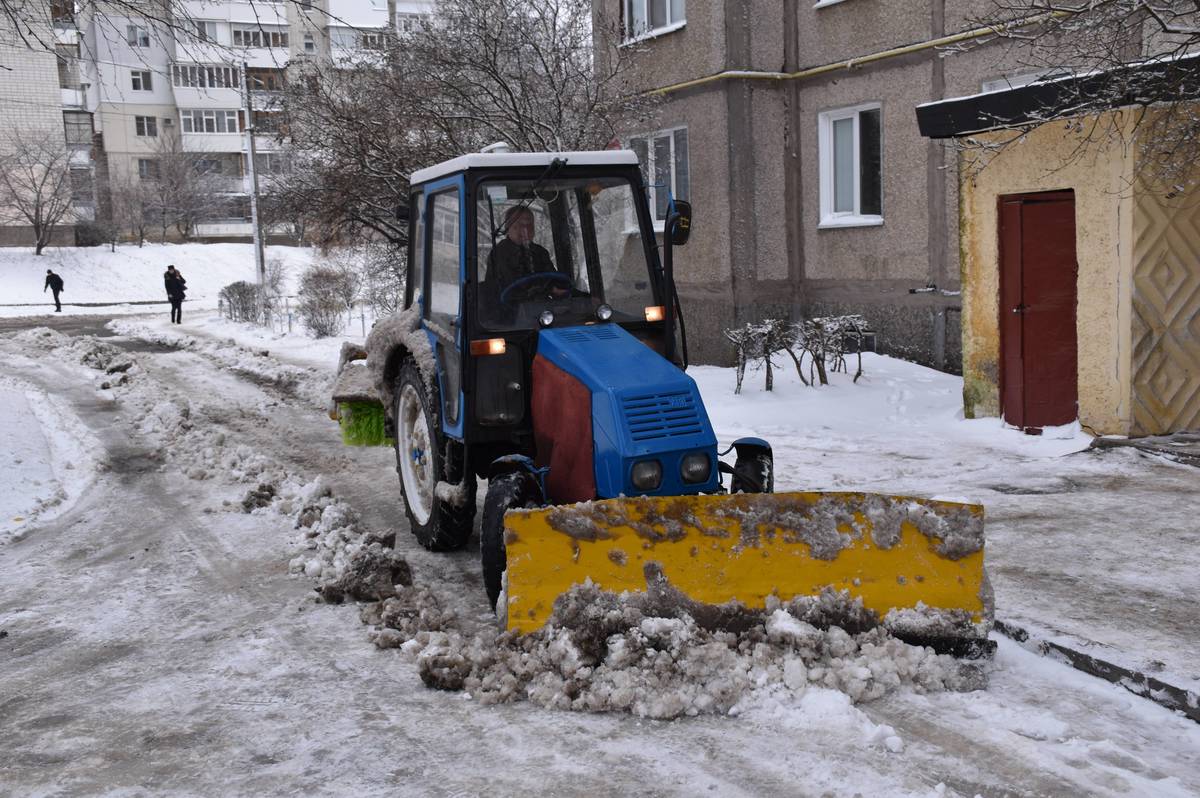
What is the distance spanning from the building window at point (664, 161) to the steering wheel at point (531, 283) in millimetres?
10698

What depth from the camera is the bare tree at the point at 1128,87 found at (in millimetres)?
7824

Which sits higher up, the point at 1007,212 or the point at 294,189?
the point at 294,189

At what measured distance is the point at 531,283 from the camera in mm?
6090

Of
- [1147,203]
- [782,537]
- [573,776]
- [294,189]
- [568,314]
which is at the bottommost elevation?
[573,776]

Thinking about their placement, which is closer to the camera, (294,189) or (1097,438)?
(1097,438)

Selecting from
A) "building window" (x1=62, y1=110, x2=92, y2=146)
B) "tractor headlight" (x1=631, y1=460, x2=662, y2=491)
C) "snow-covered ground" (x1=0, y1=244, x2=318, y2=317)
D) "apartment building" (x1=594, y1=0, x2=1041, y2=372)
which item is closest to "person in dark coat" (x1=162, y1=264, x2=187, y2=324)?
"snow-covered ground" (x1=0, y1=244, x2=318, y2=317)

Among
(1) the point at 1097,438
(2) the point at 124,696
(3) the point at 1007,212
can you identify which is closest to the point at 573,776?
(2) the point at 124,696

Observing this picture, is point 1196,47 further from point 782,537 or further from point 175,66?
point 175,66

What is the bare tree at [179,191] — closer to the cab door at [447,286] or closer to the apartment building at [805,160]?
the apartment building at [805,160]

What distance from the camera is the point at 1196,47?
30.2 ft

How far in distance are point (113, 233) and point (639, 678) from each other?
169 ft

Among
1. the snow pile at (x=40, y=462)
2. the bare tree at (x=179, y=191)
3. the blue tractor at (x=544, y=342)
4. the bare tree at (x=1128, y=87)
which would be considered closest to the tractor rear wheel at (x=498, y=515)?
the blue tractor at (x=544, y=342)

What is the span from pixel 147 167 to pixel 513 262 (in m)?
62.3

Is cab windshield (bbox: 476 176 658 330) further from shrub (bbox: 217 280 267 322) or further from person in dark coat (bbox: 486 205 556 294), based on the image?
shrub (bbox: 217 280 267 322)
